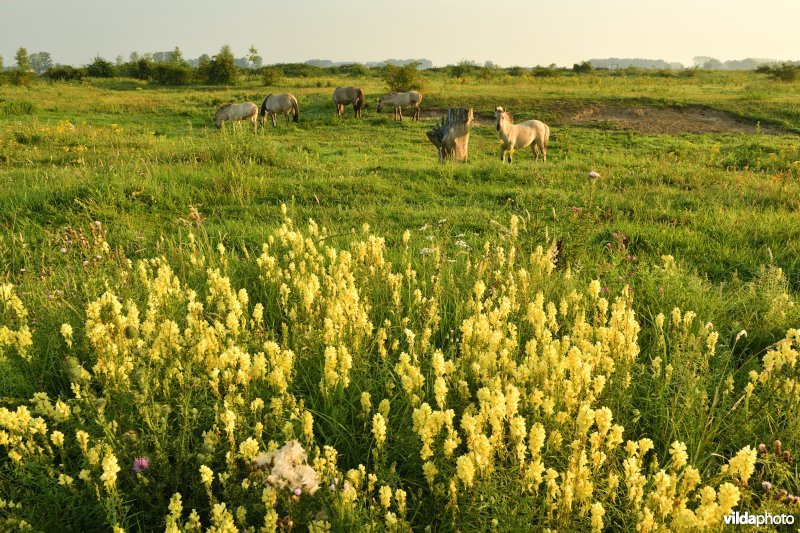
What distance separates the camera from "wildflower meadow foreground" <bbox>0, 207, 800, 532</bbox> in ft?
6.79

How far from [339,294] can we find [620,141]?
17859 mm

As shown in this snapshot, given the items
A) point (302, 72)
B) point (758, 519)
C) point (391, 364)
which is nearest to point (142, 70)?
point (302, 72)

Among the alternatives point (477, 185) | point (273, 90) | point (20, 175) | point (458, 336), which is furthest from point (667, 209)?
point (273, 90)

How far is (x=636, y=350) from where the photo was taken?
287cm

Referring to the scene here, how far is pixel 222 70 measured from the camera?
141 feet

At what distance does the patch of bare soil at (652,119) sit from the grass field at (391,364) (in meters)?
14.2

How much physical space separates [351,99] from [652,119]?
13.1 meters

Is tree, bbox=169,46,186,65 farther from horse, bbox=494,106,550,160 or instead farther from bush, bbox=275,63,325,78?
horse, bbox=494,106,550,160

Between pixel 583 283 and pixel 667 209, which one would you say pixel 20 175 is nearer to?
pixel 583 283

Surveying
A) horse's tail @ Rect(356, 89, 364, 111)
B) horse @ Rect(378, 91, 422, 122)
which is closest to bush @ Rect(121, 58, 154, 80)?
horse's tail @ Rect(356, 89, 364, 111)

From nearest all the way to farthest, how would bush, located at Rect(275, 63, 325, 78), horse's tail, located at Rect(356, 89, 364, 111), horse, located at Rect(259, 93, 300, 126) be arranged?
horse, located at Rect(259, 93, 300, 126)
horse's tail, located at Rect(356, 89, 364, 111)
bush, located at Rect(275, 63, 325, 78)

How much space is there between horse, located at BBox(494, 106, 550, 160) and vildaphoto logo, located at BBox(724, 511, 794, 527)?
1207 centimetres

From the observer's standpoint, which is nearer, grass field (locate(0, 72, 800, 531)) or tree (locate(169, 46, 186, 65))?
grass field (locate(0, 72, 800, 531))

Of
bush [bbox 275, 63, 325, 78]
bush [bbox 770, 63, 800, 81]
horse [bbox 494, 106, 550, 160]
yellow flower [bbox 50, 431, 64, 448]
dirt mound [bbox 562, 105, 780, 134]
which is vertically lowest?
yellow flower [bbox 50, 431, 64, 448]
